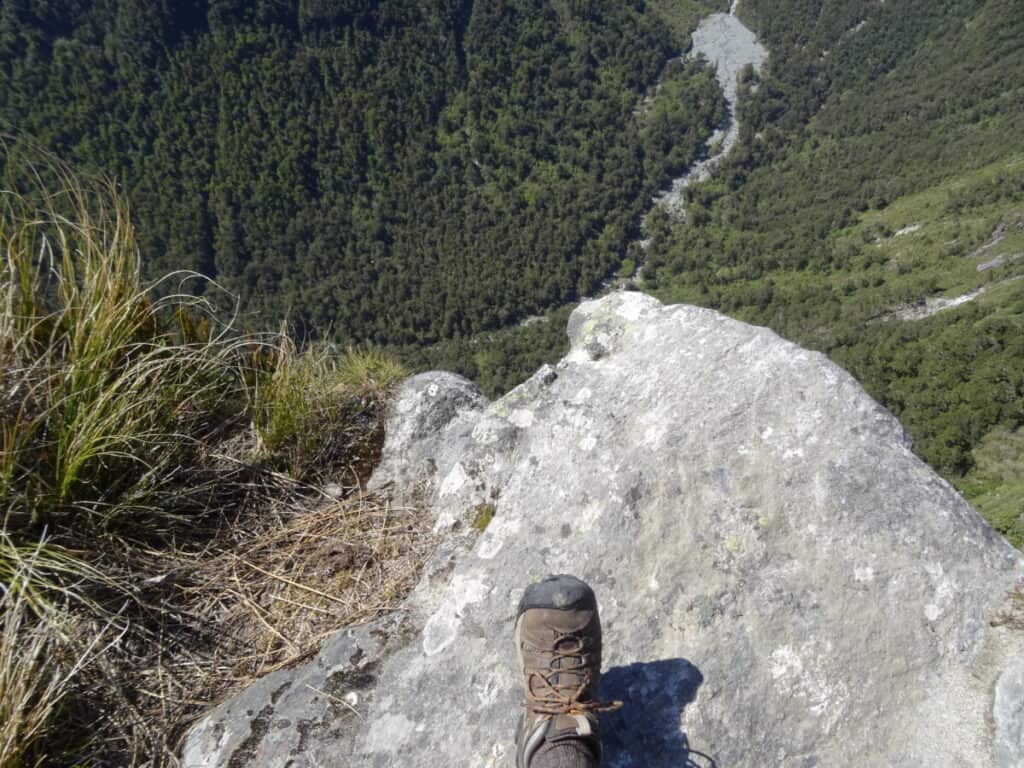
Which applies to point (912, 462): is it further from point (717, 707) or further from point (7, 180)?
point (7, 180)

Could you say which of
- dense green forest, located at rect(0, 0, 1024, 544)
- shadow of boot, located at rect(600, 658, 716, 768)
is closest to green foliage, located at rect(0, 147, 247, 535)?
shadow of boot, located at rect(600, 658, 716, 768)

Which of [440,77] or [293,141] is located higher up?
[440,77]

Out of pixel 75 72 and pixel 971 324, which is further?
pixel 75 72

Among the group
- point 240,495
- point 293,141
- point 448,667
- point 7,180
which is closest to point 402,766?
point 448,667

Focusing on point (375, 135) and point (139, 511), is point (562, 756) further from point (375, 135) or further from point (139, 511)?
point (375, 135)

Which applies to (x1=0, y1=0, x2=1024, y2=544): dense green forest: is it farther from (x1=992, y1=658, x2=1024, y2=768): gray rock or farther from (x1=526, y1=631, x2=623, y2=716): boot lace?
(x1=526, y1=631, x2=623, y2=716): boot lace

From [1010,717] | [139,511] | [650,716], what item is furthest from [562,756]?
[139,511]

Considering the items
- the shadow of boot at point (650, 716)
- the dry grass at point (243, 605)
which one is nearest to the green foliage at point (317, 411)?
the dry grass at point (243, 605)
